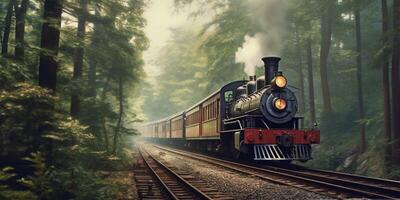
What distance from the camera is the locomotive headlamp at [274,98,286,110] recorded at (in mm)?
14232

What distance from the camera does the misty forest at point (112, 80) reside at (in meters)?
8.30

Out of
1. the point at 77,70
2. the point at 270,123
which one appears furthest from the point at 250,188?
the point at 77,70

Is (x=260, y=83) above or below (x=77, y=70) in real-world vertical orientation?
below

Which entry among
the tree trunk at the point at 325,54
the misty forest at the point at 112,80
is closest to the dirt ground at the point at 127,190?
the misty forest at the point at 112,80

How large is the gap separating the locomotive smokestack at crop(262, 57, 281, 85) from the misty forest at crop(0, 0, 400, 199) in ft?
8.20

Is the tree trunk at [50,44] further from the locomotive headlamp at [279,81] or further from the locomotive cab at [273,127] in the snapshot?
the locomotive headlamp at [279,81]

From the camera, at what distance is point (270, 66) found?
47.5 ft

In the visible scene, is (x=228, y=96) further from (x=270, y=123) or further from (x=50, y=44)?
(x=50, y=44)

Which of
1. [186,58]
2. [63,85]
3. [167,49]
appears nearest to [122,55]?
[63,85]

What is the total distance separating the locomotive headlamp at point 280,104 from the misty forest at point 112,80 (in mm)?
1527

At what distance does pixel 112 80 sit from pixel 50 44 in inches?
437

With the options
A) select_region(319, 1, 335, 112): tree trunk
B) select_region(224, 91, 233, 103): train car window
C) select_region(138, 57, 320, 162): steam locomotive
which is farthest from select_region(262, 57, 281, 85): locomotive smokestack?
select_region(319, 1, 335, 112): tree trunk

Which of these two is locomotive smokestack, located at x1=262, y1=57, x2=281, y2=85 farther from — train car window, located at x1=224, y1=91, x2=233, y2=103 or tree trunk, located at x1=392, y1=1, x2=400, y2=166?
tree trunk, located at x1=392, y1=1, x2=400, y2=166

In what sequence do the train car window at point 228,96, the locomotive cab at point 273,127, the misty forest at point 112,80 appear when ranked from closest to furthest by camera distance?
the misty forest at point 112,80 < the locomotive cab at point 273,127 < the train car window at point 228,96
